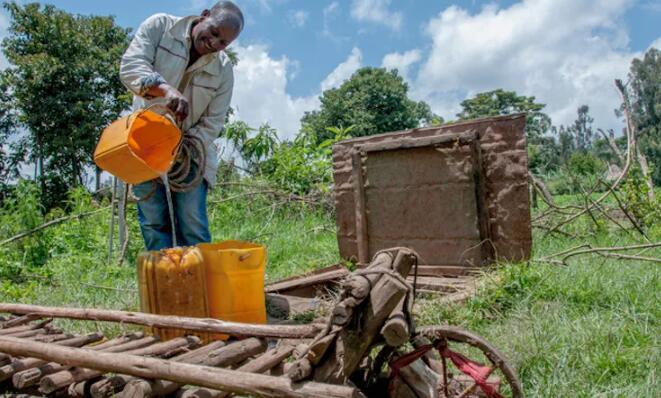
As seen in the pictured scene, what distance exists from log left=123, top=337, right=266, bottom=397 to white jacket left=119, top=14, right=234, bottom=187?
72.3 inches

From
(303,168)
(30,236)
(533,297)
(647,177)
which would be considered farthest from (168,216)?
(647,177)

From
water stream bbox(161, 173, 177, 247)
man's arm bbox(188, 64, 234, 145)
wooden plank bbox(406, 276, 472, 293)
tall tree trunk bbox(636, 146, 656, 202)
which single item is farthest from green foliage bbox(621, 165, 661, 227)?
water stream bbox(161, 173, 177, 247)

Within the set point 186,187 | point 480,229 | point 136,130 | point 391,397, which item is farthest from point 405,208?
point 391,397

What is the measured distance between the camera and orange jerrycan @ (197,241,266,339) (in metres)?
3.17

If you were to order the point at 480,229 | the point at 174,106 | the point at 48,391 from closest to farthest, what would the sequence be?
the point at 48,391 < the point at 174,106 < the point at 480,229

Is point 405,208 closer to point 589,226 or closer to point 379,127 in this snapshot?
point 589,226

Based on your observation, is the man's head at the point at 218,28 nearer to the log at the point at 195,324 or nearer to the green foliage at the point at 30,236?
the log at the point at 195,324

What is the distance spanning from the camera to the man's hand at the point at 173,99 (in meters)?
3.46

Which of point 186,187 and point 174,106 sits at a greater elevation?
point 174,106

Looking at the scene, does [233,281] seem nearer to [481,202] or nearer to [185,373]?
[185,373]

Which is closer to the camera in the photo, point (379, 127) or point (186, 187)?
point (186, 187)

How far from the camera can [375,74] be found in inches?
1608

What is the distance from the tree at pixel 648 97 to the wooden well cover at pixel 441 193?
127 feet

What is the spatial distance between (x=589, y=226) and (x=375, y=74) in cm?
3559
